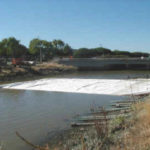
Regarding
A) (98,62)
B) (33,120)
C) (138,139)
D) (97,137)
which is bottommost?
(33,120)

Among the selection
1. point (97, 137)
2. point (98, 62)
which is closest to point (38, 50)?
point (98, 62)

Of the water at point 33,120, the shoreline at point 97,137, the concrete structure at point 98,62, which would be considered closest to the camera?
the shoreline at point 97,137

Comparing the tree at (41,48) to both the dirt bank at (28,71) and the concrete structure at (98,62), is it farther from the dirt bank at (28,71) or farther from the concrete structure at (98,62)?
the dirt bank at (28,71)

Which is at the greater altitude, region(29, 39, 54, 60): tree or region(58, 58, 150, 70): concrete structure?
region(29, 39, 54, 60): tree

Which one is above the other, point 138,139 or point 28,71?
point 28,71

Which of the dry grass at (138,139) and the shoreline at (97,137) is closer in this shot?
the dry grass at (138,139)

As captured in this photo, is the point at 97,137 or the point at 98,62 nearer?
the point at 97,137

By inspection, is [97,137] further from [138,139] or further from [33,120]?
[33,120]

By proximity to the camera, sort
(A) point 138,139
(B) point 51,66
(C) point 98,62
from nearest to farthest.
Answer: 1. (A) point 138,139
2. (B) point 51,66
3. (C) point 98,62

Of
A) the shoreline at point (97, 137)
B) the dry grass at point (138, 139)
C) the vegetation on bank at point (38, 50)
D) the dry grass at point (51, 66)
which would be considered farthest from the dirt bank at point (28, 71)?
the dry grass at point (138, 139)

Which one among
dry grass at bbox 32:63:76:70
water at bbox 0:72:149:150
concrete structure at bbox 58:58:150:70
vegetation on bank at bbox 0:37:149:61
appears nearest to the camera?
water at bbox 0:72:149:150

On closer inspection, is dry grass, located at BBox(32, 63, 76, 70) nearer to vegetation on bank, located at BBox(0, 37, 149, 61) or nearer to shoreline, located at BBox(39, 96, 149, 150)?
vegetation on bank, located at BBox(0, 37, 149, 61)

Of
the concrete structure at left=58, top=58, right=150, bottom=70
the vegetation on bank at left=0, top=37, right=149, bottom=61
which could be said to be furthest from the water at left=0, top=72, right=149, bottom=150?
the vegetation on bank at left=0, top=37, right=149, bottom=61

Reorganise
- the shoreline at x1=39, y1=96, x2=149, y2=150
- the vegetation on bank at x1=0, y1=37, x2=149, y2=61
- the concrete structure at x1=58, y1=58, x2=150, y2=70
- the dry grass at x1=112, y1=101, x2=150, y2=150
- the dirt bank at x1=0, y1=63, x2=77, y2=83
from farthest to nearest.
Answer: the vegetation on bank at x1=0, y1=37, x2=149, y2=61, the concrete structure at x1=58, y1=58, x2=150, y2=70, the dirt bank at x1=0, y1=63, x2=77, y2=83, the shoreline at x1=39, y1=96, x2=149, y2=150, the dry grass at x1=112, y1=101, x2=150, y2=150
